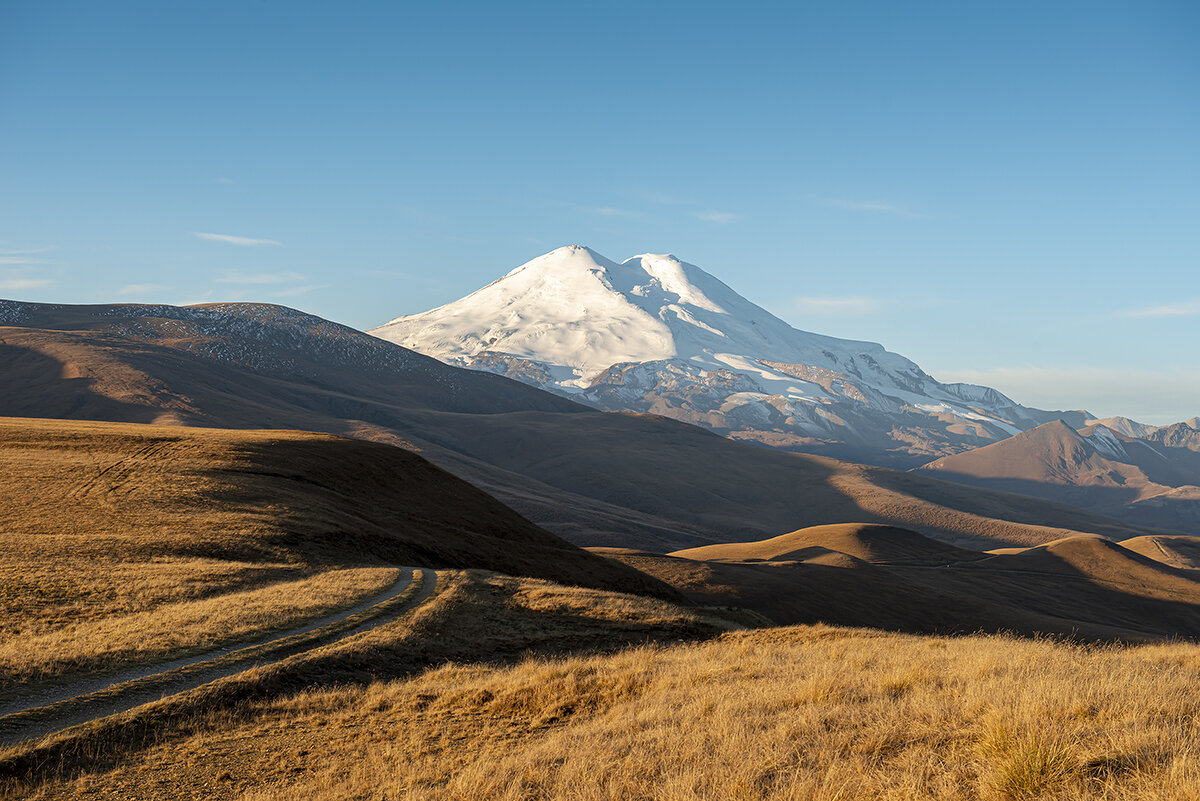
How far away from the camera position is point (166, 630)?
19.0 metres

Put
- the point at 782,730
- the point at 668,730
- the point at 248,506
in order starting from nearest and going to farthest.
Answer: the point at 782,730 → the point at 668,730 → the point at 248,506

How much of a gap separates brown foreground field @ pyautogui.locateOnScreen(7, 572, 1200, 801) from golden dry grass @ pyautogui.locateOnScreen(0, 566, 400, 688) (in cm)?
264

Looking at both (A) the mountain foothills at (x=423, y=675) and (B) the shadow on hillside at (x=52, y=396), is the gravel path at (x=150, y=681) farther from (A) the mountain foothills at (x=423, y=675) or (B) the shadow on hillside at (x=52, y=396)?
(B) the shadow on hillside at (x=52, y=396)

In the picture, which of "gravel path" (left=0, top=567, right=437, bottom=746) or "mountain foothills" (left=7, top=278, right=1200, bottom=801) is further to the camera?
"gravel path" (left=0, top=567, right=437, bottom=746)

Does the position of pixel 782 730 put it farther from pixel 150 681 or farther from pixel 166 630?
pixel 166 630

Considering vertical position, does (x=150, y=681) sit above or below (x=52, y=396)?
above

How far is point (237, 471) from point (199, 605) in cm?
2485

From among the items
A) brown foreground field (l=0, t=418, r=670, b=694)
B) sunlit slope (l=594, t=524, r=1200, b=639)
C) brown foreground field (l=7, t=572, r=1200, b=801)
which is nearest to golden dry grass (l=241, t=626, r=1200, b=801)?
brown foreground field (l=7, t=572, r=1200, b=801)

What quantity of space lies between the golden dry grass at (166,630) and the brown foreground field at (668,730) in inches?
104

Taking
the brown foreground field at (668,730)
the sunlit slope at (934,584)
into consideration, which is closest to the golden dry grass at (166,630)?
the brown foreground field at (668,730)

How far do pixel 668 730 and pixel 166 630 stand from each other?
1311cm

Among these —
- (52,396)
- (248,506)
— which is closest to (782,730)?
(248,506)

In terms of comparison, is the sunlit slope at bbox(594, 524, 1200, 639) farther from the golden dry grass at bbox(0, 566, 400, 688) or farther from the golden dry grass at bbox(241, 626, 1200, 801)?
the golden dry grass at bbox(241, 626, 1200, 801)

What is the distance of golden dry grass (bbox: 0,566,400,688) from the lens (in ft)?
53.0
